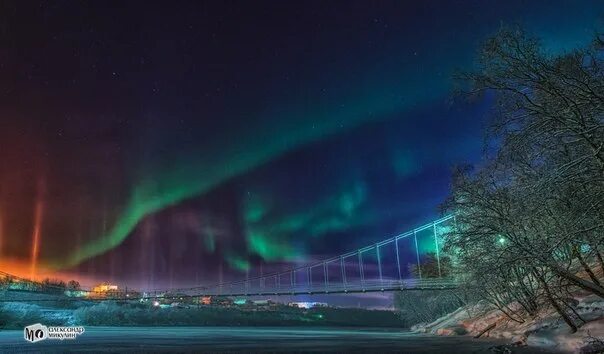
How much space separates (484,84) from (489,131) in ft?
4.20

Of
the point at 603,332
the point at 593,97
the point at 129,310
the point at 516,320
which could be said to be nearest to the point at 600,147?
the point at 593,97

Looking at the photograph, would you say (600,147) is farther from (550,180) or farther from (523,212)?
(523,212)

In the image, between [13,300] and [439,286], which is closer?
[439,286]

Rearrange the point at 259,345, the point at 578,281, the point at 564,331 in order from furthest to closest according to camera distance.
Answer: the point at 259,345 < the point at 564,331 < the point at 578,281

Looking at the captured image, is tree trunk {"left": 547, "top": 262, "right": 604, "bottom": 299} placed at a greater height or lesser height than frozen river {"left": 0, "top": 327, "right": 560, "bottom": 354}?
greater

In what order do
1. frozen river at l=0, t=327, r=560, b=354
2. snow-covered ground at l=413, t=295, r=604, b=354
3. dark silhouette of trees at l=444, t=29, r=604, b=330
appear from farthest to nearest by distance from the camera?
frozen river at l=0, t=327, r=560, b=354 → snow-covered ground at l=413, t=295, r=604, b=354 → dark silhouette of trees at l=444, t=29, r=604, b=330

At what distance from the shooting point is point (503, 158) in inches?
521

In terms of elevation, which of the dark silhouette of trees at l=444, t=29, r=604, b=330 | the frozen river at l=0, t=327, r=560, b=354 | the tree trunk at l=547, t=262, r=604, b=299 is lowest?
the frozen river at l=0, t=327, r=560, b=354

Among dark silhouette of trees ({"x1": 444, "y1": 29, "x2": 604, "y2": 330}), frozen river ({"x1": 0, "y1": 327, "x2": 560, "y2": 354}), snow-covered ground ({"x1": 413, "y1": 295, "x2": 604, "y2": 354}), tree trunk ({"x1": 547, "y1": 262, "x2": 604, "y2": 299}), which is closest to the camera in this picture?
dark silhouette of trees ({"x1": 444, "y1": 29, "x2": 604, "y2": 330})

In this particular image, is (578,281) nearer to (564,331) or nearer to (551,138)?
(551,138)

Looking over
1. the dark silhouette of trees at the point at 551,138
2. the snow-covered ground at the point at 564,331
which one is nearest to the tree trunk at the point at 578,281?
the dark silhouette of trees at the point at 551,138

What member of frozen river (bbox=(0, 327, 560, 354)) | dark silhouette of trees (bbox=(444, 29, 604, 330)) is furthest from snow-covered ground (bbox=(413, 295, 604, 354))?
dark silhouette of trees (bbox=(444, 29, 604, 330))

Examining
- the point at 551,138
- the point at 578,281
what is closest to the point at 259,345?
the point at 578,281

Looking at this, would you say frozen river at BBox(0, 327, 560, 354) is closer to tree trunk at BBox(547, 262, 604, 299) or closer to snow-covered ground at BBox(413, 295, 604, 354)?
snow-covered ground at BBox(413, 295, 604, 354)
